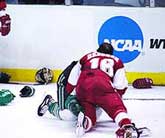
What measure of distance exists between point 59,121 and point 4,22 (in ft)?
6.69

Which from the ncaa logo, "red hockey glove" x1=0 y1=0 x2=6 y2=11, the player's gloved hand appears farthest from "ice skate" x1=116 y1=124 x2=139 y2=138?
"red hockey glove" x1=0 y1=0 x2=6 y2=11

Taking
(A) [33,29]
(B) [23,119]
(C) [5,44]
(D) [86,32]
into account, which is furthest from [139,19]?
(B) [23,119]

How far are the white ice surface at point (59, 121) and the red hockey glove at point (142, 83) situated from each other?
0.58ft

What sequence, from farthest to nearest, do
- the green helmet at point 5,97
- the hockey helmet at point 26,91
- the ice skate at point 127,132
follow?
the hockey helmet at point 26,91
the green helmet at point 5,97
the ice skate at point 127,132

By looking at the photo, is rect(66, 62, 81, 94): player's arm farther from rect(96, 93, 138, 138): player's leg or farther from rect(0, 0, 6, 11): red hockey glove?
rect(0, 0, 6, 11): red hockey glove

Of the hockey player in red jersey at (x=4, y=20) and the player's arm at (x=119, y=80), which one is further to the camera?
the hockey player in red jersey at (x=4, y=20)

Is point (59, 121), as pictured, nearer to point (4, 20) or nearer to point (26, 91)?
point (26, 91)

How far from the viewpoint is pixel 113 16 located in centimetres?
630

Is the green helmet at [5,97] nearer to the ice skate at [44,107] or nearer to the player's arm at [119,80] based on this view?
the ice skate at [44,107]

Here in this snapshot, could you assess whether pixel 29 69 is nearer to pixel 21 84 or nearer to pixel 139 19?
pixel 21 84

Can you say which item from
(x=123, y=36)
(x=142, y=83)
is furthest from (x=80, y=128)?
(x=123, y=36)

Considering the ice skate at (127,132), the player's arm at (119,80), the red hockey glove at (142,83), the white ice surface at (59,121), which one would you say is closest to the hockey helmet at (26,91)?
the white ice surface at (59,121)

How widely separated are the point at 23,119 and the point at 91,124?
835 millimetres

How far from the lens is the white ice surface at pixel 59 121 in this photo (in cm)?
436
